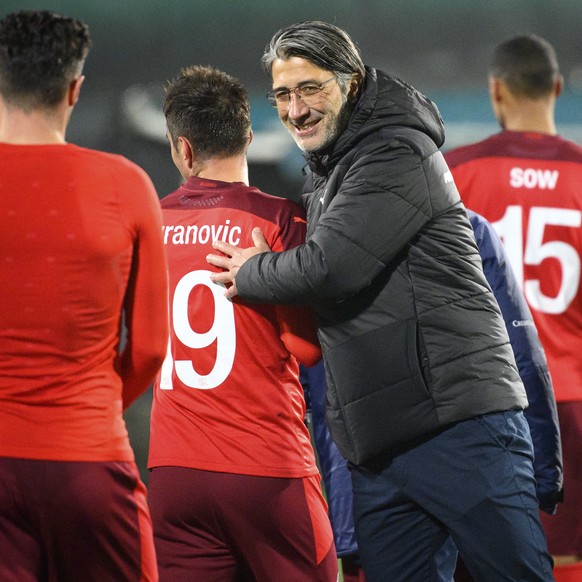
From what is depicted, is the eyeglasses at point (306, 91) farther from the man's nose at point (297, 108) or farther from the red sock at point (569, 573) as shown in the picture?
the red sock at point (569, 573)

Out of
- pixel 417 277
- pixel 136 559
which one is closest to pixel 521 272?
pixel 417 277

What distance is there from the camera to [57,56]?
1962 millimetres

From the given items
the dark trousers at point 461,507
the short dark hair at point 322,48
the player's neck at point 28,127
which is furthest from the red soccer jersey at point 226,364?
the player's neck at point 28,127

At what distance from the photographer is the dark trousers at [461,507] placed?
2.35 meters

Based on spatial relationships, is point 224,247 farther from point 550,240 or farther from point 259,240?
point 550,240

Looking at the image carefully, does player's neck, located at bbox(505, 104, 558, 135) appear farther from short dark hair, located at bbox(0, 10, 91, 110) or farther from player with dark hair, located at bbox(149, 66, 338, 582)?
short dark hair, located at bbox(0, 10, 91, 110)

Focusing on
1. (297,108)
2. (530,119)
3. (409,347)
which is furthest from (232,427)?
(530,119)

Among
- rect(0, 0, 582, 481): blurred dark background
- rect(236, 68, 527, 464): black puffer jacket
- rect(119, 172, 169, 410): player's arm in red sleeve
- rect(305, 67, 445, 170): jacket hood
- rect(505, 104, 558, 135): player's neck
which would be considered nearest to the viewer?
rect(119, 172, 169, 410): player's arm in red sleeve

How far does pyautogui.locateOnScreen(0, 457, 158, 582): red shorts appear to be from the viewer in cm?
187

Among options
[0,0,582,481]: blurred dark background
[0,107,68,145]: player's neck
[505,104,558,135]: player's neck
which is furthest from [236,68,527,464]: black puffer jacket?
[0,0,582,481]: blurred dark background

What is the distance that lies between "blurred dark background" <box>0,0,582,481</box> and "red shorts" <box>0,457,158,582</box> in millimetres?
3959

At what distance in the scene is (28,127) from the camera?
1.95 metres

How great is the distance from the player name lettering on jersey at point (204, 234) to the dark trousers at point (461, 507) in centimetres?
62

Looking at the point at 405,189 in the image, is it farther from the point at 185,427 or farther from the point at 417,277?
the point at 185,427
